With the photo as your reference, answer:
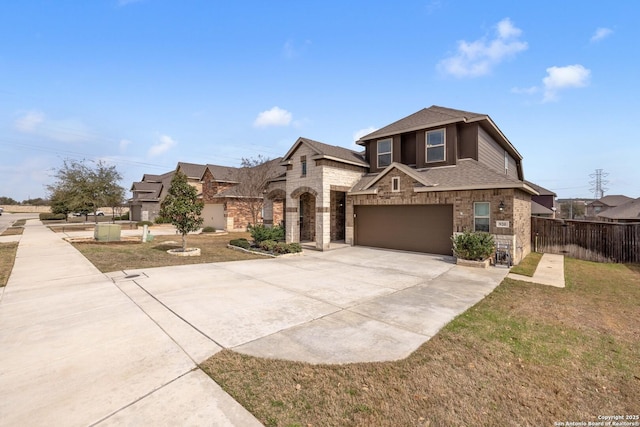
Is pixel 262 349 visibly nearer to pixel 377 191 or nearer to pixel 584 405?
pixel 584 405

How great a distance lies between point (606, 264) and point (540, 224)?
3.46 metres

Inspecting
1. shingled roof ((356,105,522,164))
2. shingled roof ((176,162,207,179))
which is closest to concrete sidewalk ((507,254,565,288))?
shingled roof ((356,105,522,164))

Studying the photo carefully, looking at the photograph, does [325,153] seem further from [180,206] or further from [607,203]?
[607,203]

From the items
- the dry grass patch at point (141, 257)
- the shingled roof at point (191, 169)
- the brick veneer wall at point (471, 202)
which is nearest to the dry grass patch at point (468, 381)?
the brick veneer wall at point (471, 202)

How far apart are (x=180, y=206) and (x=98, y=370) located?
10.2 m

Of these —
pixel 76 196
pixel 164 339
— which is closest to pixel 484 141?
pixel 164 339

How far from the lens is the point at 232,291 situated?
24.1 feet

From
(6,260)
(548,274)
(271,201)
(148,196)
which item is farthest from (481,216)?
(148,196)

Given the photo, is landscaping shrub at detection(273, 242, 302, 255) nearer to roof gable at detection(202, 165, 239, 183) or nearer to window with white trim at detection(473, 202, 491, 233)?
window with white trim at detection(473, 202, 491, 233)

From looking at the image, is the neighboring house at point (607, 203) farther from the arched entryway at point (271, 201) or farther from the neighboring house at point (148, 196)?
the neighboring house at point (148, 196)

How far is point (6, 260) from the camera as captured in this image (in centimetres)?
1139

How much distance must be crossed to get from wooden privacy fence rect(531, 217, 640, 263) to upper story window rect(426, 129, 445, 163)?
6879 mm

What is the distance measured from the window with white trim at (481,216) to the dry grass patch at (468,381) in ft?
21.6

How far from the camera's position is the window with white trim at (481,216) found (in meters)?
11.8
